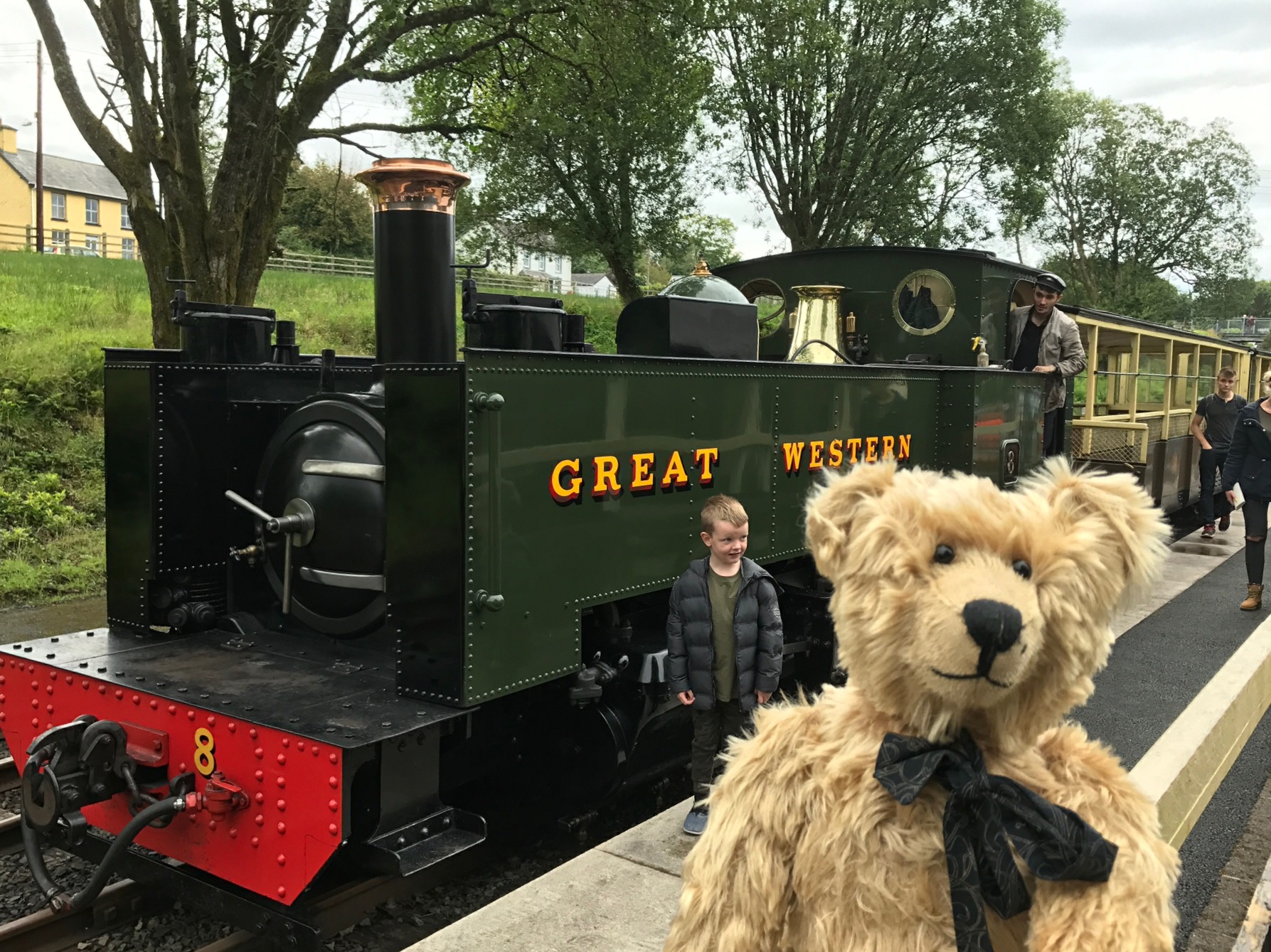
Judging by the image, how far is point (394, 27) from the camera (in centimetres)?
881

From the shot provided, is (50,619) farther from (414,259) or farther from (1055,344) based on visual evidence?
(1055,344)

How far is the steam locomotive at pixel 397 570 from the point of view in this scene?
312 cm

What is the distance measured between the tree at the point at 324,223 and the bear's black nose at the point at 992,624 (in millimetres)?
29651

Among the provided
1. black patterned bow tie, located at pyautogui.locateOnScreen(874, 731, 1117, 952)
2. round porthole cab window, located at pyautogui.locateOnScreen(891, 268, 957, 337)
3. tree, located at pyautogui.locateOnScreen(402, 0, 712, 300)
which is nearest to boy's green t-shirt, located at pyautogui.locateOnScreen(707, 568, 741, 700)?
black patterned bow tie, located at pyautogui.locateOnScreen(874, 731, 1117, 952)

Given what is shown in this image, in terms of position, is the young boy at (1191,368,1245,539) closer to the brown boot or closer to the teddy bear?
the brown boot

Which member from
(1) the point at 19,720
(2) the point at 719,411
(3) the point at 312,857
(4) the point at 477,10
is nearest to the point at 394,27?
(4) the point at 477,10

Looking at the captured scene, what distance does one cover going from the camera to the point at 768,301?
23.4 feet

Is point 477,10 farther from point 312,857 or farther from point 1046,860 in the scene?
point 1046,860

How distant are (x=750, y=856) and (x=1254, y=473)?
21.7 ft

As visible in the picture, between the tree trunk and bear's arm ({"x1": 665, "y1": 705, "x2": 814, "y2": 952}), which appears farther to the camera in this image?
the tree trunk

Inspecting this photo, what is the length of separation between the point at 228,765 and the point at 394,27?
24.2 ft

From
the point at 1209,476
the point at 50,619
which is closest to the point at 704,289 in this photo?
the point at 50,619

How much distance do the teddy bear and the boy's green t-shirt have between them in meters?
1.81

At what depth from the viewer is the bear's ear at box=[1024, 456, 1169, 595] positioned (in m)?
1.47
